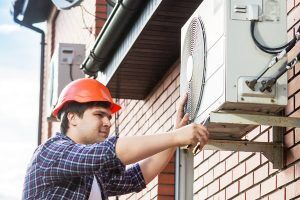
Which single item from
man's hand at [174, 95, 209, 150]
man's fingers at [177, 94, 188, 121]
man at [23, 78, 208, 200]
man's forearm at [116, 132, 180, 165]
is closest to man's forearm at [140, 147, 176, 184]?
man at [23, 78, 208, 200]

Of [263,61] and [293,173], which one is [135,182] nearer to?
[293,173]

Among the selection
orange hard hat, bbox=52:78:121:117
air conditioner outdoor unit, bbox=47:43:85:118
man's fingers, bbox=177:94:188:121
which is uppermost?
air conditioner outdoor unit, bbox=47:43:85:118

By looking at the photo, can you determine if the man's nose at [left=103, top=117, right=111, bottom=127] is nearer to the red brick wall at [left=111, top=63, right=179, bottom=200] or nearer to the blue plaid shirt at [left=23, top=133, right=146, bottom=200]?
the blue plaid shirt at [left=23, top=133, right=146, bottom=200]

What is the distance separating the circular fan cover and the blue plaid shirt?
1.68ft

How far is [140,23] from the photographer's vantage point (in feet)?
26.0

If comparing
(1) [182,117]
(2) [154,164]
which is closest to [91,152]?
(1) [182,117]

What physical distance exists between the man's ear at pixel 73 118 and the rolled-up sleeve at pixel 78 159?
243mm

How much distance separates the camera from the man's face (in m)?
5.88

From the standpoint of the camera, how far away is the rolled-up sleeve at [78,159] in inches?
216

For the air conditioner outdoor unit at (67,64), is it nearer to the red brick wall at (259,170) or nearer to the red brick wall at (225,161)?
the red brick wall at (225,161)

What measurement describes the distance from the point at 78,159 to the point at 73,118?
19.9 inches

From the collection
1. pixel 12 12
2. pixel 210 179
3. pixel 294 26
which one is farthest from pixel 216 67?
pixel 12 12

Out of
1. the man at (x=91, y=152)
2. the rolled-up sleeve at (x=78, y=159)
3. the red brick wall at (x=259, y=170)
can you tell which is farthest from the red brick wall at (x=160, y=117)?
the rolled-up sleeve at (x=78, y=159)

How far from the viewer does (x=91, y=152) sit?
18.1 ft
